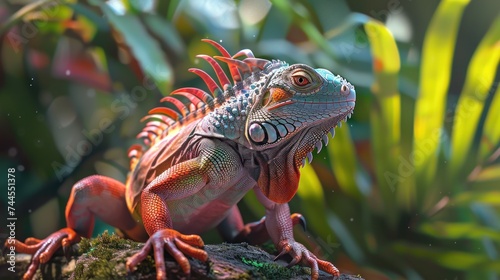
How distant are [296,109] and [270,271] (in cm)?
66

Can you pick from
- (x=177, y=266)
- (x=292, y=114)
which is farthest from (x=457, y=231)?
(x=177, y=266)

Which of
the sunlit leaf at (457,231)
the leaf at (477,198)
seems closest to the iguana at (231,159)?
the sunlit leaf at (457,231)

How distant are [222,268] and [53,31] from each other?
233 centimetres

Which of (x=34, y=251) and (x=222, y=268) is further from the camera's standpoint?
(x=34, y=251)

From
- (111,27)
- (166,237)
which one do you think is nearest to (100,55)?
(111,27)

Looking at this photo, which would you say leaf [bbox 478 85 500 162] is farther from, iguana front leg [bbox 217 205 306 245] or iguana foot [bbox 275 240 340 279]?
iguana foot [bbox 275 240 340 279]

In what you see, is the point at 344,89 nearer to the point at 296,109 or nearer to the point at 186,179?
the point at 296,109

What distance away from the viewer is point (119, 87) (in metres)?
3.08

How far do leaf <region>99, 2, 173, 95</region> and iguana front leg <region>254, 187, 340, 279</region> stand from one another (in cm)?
128

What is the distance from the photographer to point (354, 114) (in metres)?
3.21

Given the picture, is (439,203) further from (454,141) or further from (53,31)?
(53,31)

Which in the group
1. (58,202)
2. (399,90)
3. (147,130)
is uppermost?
(147,130)

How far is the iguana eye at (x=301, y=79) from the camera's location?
171cm

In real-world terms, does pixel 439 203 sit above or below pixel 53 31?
below
